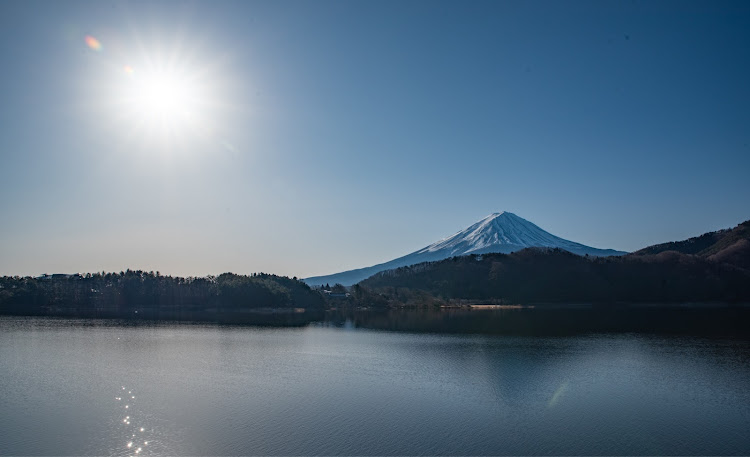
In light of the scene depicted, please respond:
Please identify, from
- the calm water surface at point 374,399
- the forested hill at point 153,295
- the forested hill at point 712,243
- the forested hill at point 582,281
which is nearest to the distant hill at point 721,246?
the forested hill at point 712,243

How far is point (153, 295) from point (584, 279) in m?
69.4

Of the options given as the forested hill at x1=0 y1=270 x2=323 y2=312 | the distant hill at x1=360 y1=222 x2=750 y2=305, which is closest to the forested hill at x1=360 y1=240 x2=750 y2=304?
the distant hill at x1=360 y1=222 x2=750 y2=305

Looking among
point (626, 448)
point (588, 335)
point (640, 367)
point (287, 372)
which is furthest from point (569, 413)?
point (588, 335)

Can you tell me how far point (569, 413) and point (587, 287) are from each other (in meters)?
77.0

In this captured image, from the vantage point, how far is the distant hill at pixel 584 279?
8250 centimetres

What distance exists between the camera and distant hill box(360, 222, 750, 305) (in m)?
82.5

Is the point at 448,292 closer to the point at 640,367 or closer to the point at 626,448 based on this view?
the point at 640,367

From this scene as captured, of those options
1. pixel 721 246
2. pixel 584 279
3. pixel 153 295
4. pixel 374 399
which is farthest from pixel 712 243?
pixel 374 399

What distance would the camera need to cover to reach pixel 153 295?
73938 mm

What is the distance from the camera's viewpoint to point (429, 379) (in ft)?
63.3

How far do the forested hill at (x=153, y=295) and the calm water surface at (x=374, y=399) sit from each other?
4402 cm

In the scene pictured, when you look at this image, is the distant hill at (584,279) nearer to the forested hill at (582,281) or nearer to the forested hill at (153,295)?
the forested hill at (582,281)

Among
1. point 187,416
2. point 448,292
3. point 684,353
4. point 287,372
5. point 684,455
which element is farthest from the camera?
point 448,292

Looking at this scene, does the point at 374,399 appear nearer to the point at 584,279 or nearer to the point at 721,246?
the point at 584,279
